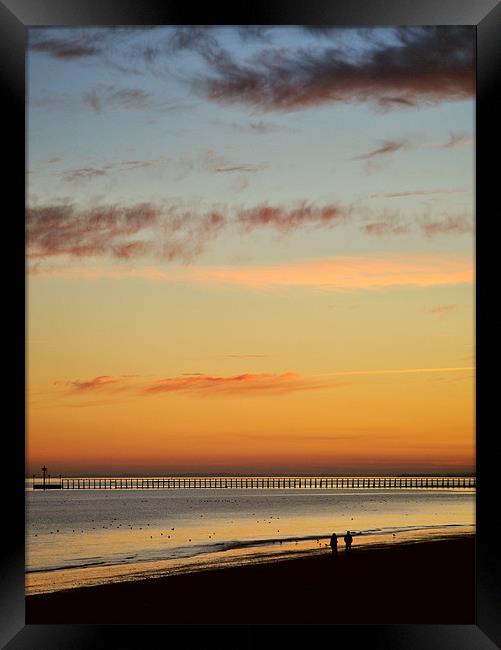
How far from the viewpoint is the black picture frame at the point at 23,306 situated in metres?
2.38

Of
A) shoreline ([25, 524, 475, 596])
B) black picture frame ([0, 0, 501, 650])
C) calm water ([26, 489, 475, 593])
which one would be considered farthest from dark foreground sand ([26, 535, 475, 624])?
black picture frame ([0, 0, 501, 650])

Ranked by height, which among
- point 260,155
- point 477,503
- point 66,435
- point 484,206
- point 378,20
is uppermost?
point 260,155

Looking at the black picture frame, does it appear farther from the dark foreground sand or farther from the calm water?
the calm water

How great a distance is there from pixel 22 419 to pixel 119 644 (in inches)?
25.2

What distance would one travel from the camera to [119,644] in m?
2.44

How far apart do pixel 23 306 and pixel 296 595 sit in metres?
11.6

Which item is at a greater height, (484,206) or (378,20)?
(378,20)

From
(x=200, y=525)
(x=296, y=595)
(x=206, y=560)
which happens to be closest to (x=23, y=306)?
(x=296, y=595)

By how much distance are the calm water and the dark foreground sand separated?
1.78ft

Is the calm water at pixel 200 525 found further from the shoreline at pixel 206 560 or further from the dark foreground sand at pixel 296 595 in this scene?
the dark foreground sand at pixel 296 595

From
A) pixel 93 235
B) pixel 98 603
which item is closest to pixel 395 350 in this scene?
pixel 93 235

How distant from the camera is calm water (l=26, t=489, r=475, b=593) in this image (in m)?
16.6

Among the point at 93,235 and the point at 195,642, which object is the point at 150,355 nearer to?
the point at 93,235

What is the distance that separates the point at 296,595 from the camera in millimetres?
13242
